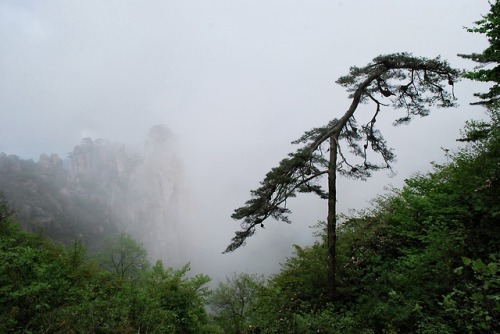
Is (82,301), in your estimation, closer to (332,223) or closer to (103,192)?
(332,223)

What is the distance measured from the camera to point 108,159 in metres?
178

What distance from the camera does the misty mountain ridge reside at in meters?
95.4

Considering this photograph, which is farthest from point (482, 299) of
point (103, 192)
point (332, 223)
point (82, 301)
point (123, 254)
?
point (103, 192)

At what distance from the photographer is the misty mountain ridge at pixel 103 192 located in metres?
95.4

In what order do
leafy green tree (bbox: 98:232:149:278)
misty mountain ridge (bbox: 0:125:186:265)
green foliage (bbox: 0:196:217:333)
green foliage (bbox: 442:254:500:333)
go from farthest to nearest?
misty mountain ridge (bbox: 0:125:186:265), leafy green tree (bbox: 98:232:149:278), green foliage (bbox: 0:196:217:333), green foliage (bbox: 442:254:500:333)

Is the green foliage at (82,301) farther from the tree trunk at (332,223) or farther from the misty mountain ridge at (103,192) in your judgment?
the misty mountain ridge at (103,192)

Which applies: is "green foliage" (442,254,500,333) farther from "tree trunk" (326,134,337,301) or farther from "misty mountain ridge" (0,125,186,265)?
"misty mountain ridge" (0,125,186,265)

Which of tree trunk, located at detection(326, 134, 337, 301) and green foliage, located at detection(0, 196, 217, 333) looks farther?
tree trunk, located at detection(326, 134, 337, 301)

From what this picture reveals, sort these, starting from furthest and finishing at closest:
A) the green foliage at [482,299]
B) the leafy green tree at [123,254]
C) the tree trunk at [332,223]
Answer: the leafy green tree at [123,254] → the tree trunk at [332,223] → the green foliage at [482,299]

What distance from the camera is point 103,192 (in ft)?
501

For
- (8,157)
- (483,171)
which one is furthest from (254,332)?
(8,157)

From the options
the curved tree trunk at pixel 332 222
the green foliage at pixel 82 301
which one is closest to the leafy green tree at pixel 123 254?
the green foliage at pixel 82 301

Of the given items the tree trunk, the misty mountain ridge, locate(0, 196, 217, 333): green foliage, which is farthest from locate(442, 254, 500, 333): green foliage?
the misty mountain ridge

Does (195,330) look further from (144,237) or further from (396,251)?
(144,237)
